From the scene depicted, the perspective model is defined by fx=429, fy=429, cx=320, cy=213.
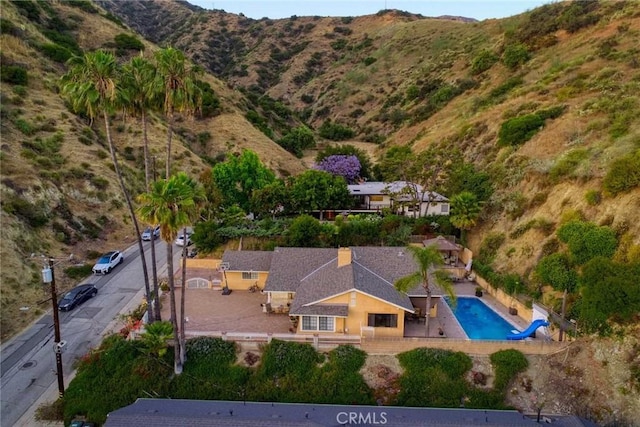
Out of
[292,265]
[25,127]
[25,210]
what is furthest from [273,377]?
[25,127]

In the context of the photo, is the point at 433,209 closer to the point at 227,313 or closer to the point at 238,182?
the point at 238,182

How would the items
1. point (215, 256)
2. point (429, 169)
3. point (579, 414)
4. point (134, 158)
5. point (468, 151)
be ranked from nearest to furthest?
point (579, 414) → point (215, 256) → point (429, 169) → point (468, 151) → point (134, 158)

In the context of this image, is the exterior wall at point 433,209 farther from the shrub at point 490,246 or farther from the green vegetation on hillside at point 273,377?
the green vegetation on hillside at point 273,377

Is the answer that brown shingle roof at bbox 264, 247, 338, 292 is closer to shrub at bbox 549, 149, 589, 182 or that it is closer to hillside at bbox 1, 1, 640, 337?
hillside at bbox 1, 1, 640, 337

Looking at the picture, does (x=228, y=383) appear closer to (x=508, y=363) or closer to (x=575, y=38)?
(x=508, y=363)

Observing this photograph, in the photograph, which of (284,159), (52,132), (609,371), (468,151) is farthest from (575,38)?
(52,132)

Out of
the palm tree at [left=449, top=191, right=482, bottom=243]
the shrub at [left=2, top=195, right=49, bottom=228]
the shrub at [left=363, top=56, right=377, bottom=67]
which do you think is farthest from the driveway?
the shrub at [left=363, top=56, right=377, bottom=67]
